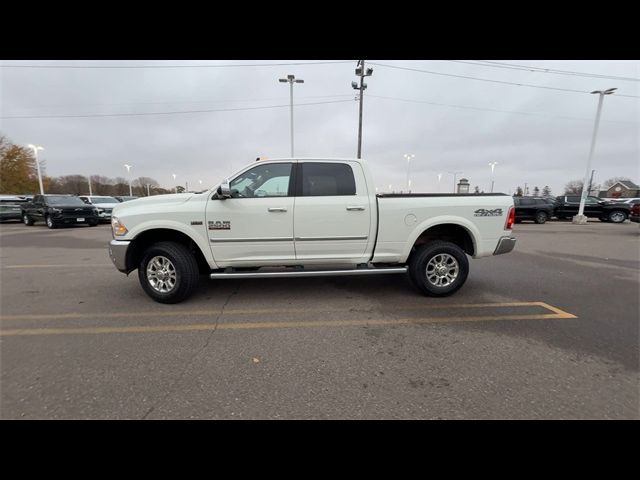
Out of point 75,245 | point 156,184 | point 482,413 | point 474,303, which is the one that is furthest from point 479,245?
point 156,184

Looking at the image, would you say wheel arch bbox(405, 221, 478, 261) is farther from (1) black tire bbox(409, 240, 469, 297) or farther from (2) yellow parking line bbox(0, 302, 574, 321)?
(2) yellow parking line bbox(0, 302, 574, 321)

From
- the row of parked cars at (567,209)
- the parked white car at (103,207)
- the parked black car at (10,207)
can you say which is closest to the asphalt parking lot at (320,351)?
the row of parked cars at (567,209)

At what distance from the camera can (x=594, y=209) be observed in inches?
778

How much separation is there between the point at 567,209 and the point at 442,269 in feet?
72.2

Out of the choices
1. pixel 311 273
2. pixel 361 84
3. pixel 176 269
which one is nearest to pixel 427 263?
pixel 311 273

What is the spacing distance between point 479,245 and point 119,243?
539 cm

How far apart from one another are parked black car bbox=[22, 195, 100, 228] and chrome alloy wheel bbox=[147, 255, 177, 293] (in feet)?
48.4

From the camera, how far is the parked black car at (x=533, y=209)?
17.8 metres

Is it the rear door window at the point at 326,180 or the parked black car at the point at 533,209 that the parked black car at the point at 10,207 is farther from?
the parked black car at the point at 533,209

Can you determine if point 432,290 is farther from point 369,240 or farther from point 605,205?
point 605,205

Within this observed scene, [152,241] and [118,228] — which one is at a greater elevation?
[118,228]

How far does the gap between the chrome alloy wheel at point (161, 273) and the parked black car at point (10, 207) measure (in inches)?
776

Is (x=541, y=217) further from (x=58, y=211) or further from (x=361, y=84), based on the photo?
(x=58, y=211)

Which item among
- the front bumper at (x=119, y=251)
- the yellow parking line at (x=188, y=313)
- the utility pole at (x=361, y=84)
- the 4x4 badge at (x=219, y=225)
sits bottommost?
the yellow parking line at (x=188, y=313)
